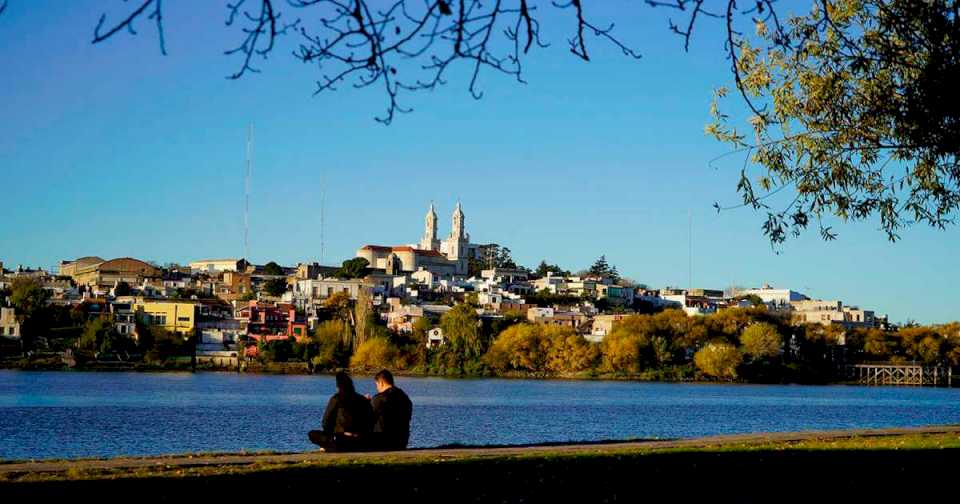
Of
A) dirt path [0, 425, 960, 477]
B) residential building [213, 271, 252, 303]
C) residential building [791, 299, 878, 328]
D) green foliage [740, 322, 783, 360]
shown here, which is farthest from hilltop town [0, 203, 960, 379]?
dirt path [0, 425, 960, 477]

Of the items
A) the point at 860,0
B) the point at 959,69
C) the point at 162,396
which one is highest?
the point at 860,0

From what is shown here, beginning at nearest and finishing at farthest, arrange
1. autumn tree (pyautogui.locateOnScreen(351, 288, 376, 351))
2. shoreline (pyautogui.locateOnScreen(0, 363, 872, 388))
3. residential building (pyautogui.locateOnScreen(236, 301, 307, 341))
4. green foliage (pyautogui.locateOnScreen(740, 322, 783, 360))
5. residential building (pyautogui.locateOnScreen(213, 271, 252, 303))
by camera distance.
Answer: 1. shoreline (pyautogui.locateOnScreen(0, 363, 872, 388))
2. green foliage (pyautogui.locateOnScreen(740, 322, 783, 360))
3. autumn tree (pyautogui.locateOnScreen(351, 288, 376, 351))
4. residential building (pyautogui.locateOnScreen(236, 301, 307, 341))
5. residential building (pyautogui.locateOnScreen(213, 271, 252, 303))

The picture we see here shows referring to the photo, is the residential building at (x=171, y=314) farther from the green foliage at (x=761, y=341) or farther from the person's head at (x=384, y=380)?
the person's head at (x=384, y=380)

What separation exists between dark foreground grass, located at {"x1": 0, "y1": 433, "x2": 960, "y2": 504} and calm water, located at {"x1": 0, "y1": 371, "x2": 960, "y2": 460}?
15.4 meters

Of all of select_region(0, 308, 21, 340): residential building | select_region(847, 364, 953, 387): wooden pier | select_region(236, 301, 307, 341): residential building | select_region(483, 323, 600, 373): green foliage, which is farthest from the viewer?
select_region(236, 301, 307, 341): residential building

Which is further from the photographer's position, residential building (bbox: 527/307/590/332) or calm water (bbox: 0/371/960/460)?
residential building (bbox: 527/307/590/332)

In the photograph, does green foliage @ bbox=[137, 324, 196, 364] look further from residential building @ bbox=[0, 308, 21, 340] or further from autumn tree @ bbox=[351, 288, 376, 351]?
autumn tree @ bbox=[351, 288, 376, 351]

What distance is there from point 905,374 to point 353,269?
83925 mm

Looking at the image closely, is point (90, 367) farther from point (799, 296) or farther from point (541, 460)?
point (799, 296)

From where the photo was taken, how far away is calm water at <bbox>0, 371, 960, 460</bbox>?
33247mm

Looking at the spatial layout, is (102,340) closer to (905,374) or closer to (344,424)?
(905,374)

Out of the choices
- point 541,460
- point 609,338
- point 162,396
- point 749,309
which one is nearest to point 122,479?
point 541,460

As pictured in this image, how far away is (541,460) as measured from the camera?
14.3m

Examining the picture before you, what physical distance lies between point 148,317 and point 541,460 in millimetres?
103070
